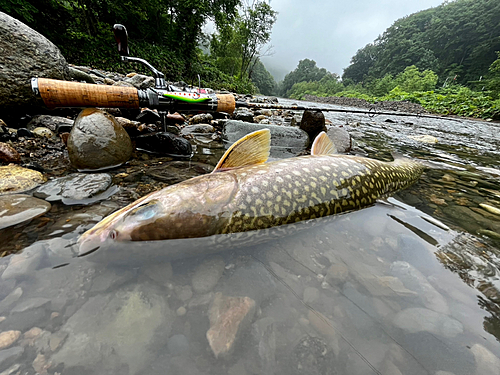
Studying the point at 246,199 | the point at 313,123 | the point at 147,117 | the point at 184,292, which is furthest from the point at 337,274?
the point at 147,117

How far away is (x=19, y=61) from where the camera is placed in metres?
3.29

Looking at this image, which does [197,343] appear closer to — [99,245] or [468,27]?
[99,245]

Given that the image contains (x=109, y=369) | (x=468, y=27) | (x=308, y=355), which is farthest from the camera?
(x=468, y=27)

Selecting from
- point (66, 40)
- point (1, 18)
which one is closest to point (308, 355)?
point (1, 18)

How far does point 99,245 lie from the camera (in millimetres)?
1459

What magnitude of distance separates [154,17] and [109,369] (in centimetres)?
3185

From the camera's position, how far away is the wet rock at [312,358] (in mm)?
1061

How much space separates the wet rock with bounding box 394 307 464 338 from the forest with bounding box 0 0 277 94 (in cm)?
1817

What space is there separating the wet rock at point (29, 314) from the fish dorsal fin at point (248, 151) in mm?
1533

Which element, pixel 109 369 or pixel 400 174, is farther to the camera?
pixel 400 174

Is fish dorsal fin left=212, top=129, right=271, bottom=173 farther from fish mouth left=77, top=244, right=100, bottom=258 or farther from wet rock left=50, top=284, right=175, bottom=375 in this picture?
wet rock left=50, top=284, right=175, bottom=375

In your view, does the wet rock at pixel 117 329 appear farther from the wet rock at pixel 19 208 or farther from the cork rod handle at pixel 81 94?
the cork rod handle at pixel 81 94

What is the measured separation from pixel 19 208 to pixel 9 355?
52.4 inches

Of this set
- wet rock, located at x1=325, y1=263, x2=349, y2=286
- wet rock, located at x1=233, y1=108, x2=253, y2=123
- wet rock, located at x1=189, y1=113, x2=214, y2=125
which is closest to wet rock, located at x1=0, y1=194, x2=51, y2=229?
wet rock, located at x1=325, y1=263, x2=349, y2=286
